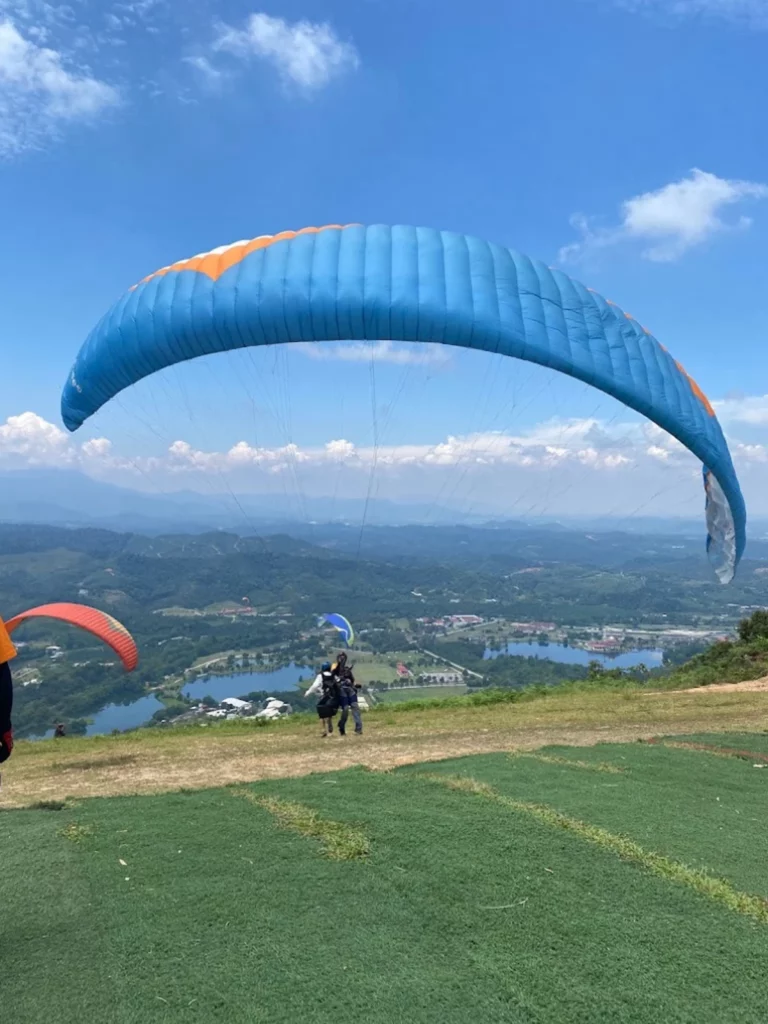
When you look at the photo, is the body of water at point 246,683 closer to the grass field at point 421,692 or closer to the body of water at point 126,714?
the body of water at point 126,714

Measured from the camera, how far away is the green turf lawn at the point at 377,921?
3.47 metres

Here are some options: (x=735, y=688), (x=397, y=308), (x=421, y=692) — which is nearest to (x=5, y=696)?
(x=397, y=308)

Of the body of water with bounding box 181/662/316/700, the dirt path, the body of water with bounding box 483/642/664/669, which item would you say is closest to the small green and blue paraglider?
the dirt path

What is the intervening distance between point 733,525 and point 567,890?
9083mm

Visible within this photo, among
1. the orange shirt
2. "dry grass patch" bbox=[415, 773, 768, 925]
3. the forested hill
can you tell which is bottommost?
the forested hill

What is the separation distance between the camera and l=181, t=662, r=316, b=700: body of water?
58531 millimetres

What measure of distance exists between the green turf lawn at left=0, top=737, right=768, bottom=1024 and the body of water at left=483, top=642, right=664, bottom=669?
68597mm

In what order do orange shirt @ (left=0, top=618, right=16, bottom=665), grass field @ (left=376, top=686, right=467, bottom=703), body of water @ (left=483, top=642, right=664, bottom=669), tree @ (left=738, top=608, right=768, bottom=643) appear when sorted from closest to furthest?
1. orange shirt @ (left=0, top=618, right=16, bottom=665)
2. tree @ (left=738, top=608, right=768, bottom=643)
3. grass field @ (left=376, top=686, right=467, bottom=703)
4. body of water @ (left=483, top=642, right=664, bottom=669)

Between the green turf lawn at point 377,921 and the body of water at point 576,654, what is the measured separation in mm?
68597

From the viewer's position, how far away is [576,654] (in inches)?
3120

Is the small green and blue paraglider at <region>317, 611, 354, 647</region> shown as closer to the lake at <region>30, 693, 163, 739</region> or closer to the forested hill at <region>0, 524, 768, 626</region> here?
the lake at <region>30, 693, 163, 739</region>

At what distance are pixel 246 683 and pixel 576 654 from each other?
3868cm

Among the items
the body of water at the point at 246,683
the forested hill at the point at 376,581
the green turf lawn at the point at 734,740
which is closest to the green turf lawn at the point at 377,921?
the green turf lawn at the point at 734,740

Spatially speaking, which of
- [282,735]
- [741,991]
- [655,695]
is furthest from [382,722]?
[741,991]
